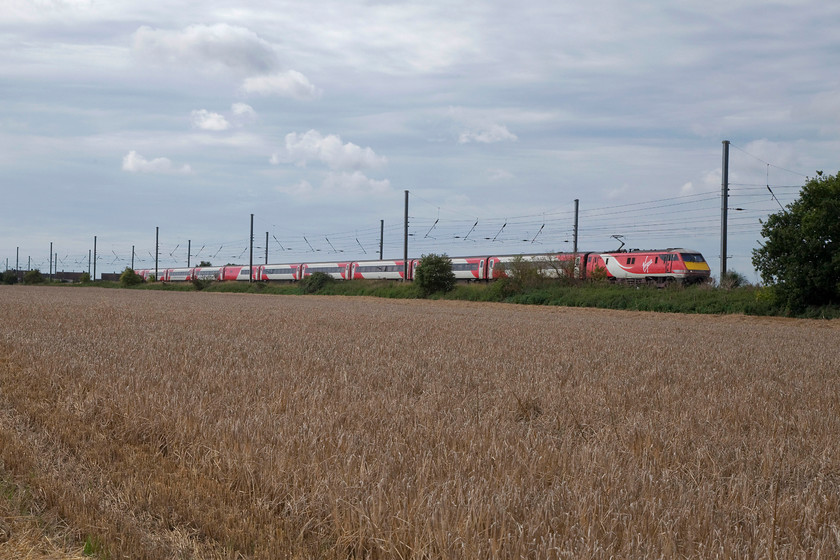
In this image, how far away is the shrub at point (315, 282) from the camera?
65.4 meters

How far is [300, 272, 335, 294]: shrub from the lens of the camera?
6544 cm

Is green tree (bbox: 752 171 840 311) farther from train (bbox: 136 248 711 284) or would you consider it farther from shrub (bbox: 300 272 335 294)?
shrub (bbox: 300 272 335 294)

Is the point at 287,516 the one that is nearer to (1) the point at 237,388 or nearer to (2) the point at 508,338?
(1) the point at 237,388

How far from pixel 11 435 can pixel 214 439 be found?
64.6 inches

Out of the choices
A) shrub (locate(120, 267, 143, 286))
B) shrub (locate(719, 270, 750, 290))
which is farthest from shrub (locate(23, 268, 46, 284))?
shrub (locate(719, 270, 750, 290))

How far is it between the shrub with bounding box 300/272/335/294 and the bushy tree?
47.5ft

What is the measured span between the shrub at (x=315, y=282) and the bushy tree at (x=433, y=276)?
14463 mm

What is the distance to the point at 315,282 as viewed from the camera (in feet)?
216

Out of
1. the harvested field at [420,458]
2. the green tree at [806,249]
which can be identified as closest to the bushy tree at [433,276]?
the green tree at [806,249]

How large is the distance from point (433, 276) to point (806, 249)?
27.5 metres

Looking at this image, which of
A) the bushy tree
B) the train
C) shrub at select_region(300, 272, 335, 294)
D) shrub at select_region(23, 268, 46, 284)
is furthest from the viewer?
shrub at select_region(23, 268, 46, 284)

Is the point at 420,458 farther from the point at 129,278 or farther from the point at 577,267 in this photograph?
the point at 129,278

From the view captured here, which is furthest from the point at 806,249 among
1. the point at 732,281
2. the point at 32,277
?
the point at 32,277

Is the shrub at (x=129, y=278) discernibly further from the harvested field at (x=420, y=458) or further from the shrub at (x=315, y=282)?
the harvested field at (x=420, y=458)
